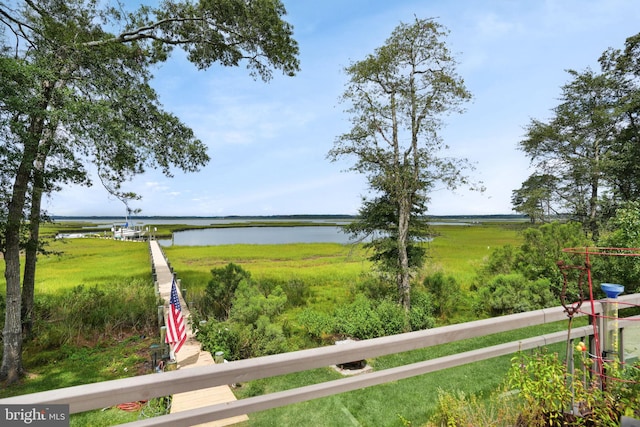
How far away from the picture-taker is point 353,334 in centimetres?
765

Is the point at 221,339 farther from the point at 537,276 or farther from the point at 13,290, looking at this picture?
the point at 537,276

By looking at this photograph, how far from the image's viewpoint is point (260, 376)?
1.27m

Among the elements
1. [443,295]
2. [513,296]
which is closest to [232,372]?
[513,296]

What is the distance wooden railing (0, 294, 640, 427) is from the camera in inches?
41.1

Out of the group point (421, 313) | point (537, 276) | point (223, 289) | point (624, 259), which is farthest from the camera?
point (223, 289)

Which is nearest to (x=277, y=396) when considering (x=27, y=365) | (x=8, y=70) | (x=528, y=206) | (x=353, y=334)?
(x=353, y=334)

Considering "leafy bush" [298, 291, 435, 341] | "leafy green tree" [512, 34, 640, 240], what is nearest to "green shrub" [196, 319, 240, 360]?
"leafy bush" [298, 291, 435, 341]

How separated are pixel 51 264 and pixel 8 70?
23.2 m

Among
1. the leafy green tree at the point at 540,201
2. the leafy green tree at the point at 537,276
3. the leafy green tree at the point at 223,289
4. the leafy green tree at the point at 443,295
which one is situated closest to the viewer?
the leafy green tree at the point at 537,276

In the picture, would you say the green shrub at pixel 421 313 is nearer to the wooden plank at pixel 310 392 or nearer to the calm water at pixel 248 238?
the wooden plank at pixel 310 392

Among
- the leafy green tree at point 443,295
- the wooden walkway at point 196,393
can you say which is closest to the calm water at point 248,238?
the leafy green tree at point 443,295

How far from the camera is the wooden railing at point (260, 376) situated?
1043mm

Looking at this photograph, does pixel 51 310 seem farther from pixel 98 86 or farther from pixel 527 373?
pixel 527 373

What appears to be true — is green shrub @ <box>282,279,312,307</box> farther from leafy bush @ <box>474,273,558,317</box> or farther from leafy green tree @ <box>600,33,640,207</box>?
leafy green tree @ <box>600,33,640,207</box>
